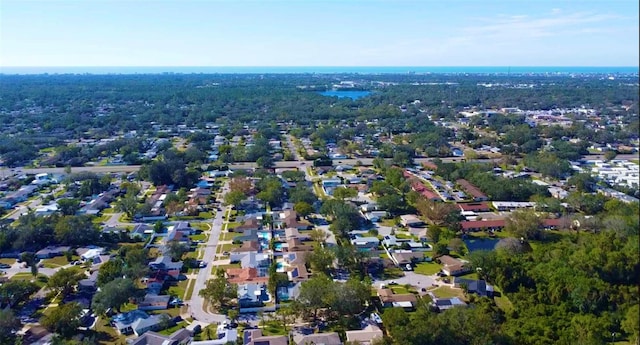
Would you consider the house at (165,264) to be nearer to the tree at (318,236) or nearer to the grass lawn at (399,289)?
the tree at (318,236)

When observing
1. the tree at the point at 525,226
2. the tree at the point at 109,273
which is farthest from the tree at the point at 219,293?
the tree at the point at 525,226

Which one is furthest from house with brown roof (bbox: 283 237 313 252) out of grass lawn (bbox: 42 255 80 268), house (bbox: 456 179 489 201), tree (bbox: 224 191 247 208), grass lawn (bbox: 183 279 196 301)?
house (bbox: 456 179 489 201)

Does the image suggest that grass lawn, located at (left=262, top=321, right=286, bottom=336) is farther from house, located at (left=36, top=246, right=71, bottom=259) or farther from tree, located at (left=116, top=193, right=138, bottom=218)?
tree, located at (left=116, top=193, right=138, bottom=218)

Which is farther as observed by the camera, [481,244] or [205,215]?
[205,215]

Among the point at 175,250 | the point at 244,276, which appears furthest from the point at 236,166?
the point at 244,276

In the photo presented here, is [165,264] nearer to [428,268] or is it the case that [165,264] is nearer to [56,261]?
[56,261]
